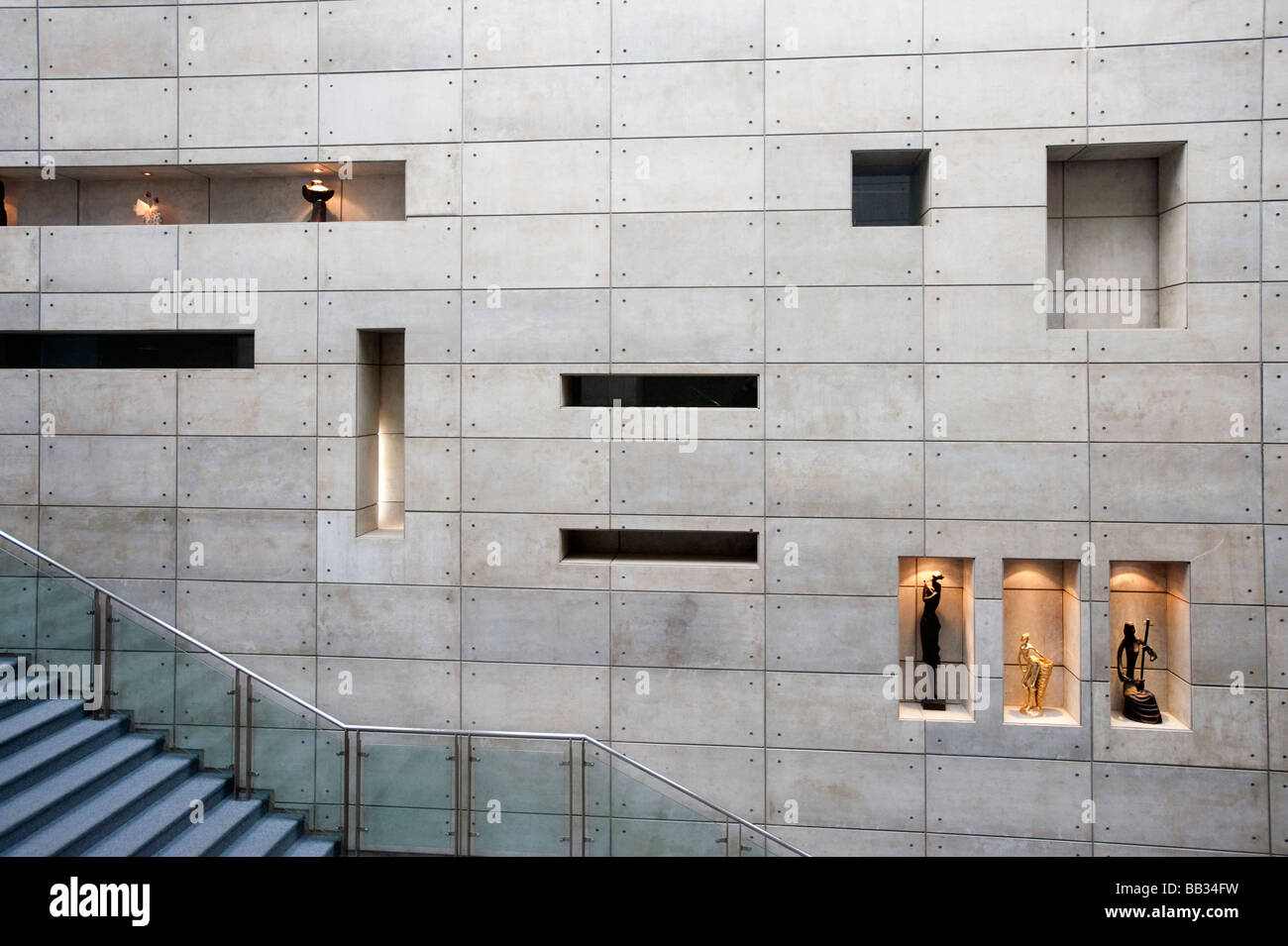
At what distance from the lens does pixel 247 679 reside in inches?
234

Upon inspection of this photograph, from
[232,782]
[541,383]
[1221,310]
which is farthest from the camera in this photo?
[541,383]

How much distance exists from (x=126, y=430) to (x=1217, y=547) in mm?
10174

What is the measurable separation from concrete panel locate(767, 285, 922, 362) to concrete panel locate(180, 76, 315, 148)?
4.66 metres

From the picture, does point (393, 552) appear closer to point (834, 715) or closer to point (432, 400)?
point (432, 400)

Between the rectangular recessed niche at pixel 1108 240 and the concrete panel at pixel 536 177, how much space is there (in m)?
4.25

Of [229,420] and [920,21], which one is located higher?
[920,21]

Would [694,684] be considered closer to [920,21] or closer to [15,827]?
[15,827]

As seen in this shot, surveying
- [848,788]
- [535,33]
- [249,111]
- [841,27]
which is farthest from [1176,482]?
[249,111]

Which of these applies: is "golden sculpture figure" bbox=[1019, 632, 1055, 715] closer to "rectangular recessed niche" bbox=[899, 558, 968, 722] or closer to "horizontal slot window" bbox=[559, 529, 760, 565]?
"rectangular recessed niche" bbox=[899, 558, 968, 722]

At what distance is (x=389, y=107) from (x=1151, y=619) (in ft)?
28.5

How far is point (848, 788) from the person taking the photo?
7336mm

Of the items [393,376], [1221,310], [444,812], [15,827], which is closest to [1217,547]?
[1221,310]

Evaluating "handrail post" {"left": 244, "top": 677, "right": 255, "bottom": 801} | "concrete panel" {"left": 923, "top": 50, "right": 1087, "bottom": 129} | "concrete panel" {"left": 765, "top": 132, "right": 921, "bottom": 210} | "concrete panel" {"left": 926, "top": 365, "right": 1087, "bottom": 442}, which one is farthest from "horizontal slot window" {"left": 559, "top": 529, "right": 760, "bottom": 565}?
"concrete panel" {"left": 923, "top": 50, "right": 1087, "bottom": 129}

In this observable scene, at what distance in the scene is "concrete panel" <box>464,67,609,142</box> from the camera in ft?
25.0
